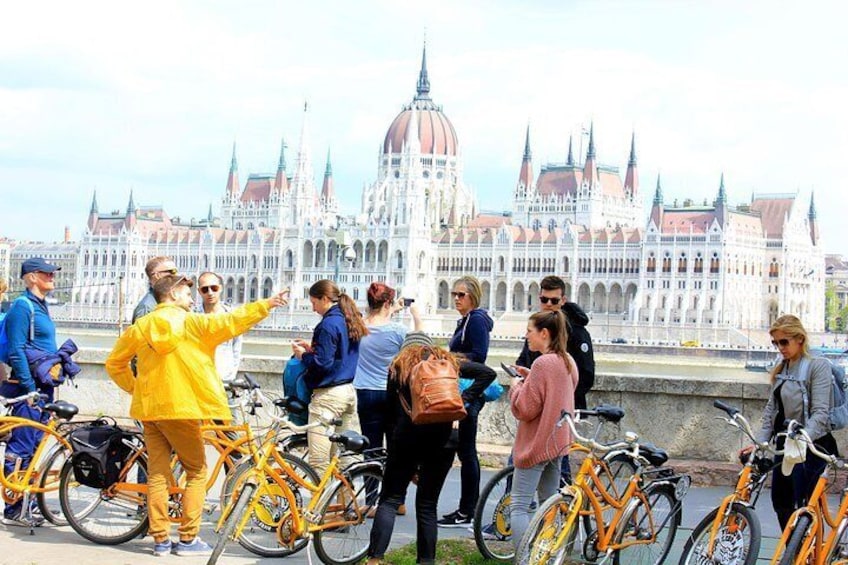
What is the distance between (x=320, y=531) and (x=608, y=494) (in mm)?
1268

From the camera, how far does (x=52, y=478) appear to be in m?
6.24

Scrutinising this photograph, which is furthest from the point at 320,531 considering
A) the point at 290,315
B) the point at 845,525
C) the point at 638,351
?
the point at 290,315

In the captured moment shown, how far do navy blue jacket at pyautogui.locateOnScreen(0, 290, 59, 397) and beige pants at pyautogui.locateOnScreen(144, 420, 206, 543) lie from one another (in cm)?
109

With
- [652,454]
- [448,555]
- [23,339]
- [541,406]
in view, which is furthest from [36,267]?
[652,454]

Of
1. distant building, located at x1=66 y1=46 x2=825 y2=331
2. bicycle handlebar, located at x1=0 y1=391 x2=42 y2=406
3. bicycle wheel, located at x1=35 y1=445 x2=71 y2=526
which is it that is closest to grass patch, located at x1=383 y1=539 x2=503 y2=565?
bicycle wheel, located at x1=35 y1=445 x2=71 y2=526

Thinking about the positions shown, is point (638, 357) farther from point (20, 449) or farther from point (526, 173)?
point (20, 449)

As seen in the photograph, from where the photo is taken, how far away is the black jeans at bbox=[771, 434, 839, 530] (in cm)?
566

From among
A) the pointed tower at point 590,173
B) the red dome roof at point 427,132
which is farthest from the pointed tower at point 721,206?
the red dome roof at point 427,132

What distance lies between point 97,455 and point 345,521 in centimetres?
118

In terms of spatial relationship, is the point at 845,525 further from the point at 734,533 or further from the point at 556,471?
the point at 556,471

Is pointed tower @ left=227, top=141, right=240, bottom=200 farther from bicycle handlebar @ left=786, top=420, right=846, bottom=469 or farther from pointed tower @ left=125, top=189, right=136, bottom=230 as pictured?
bicycle handlebar @ left=786, top=420, right=846, bottom=469

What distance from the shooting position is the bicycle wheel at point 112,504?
5.93 meters

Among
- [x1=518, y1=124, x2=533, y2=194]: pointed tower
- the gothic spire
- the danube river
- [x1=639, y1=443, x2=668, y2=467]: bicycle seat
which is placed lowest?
the danube river

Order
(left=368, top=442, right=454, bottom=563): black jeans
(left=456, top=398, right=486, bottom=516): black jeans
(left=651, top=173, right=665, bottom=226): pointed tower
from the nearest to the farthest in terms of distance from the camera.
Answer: (left=368, top=442, right=454, bottom=563): black jeans
(left=456, top=398, right=486, bottom=516): black jeans
(left=651, top=173, right=665, bottom=226): pointed tower
